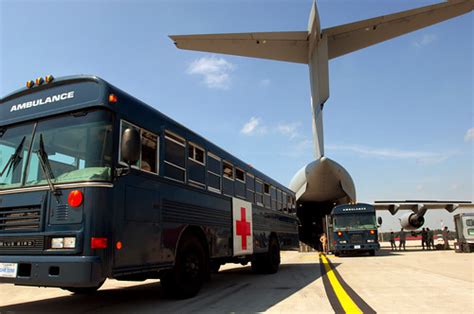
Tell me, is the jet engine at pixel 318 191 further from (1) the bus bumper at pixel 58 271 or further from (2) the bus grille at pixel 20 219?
(1) the bus bumper at pixel 58 271

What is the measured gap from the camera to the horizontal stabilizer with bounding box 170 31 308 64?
21.5 m

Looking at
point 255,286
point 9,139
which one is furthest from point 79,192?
point 255,286

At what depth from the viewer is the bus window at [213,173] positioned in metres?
8.29

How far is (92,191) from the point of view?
5.00 m

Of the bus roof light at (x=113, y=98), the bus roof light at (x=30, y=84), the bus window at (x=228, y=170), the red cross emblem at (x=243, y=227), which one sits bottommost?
the red cross emblem at (x=243, y=227)

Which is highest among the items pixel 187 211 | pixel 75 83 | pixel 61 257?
pixel 75 83

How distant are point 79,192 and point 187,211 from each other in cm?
238

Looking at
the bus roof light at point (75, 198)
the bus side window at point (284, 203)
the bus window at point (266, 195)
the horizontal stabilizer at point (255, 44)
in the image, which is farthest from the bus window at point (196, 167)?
the horizontal stabilizer at point (255, 44)

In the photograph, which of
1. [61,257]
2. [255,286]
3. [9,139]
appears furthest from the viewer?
[255,286]

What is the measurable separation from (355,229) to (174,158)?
17.6 meters

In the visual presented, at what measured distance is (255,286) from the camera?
8992 mm

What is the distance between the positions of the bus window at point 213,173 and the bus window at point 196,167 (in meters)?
0.26

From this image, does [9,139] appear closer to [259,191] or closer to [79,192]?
[79,192]

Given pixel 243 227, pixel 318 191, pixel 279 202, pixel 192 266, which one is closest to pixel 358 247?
pixel 318 191
